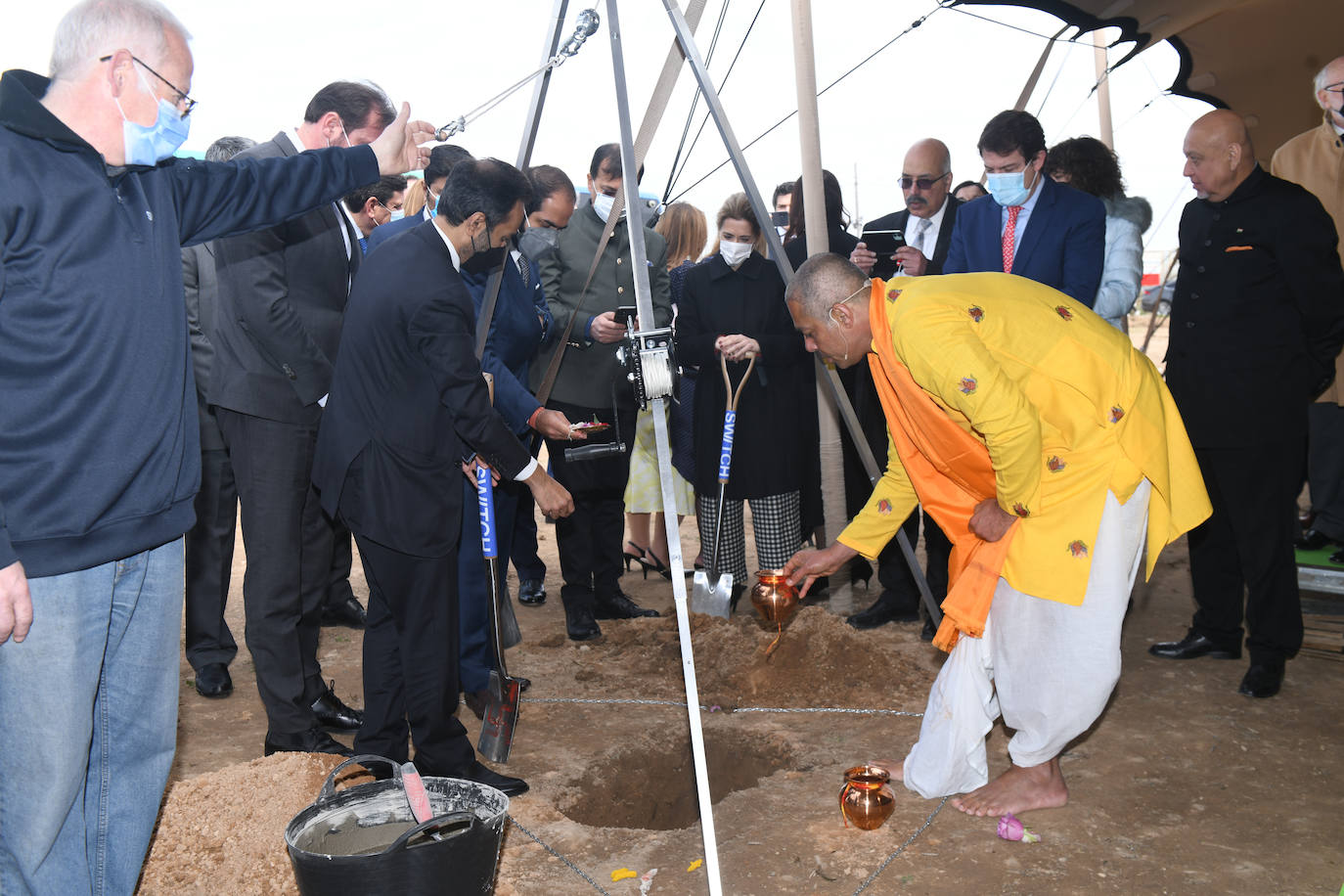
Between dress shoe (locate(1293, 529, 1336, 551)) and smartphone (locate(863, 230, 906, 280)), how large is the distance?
281 centimetres

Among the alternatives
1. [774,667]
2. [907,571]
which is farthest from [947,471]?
[907,571]

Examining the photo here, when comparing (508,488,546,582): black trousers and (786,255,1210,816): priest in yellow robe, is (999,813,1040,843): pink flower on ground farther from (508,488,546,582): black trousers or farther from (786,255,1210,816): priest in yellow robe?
(508,488,546,582): black trousers

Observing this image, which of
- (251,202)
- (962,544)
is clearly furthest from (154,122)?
(962,544)

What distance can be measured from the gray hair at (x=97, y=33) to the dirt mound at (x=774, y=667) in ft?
9.84

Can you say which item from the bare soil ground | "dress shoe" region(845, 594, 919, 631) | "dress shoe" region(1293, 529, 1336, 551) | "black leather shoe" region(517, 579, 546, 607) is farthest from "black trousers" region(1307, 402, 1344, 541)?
"black leather shoe" region(517, 579, 546, 607)

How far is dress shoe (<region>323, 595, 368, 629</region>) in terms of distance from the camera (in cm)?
532

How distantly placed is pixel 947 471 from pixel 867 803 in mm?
978

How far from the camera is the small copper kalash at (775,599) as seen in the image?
4223 millimetres

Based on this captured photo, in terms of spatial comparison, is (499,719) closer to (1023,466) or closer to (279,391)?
(279,391)

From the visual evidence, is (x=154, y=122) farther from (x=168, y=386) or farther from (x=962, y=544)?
(x=962, y=544)

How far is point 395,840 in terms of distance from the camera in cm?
236

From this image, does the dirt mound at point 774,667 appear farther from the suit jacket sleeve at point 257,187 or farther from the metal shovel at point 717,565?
the suit jacket sleeve at point 257,187

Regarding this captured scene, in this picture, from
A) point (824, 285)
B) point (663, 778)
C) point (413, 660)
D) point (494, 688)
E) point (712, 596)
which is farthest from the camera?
point (712, 596)

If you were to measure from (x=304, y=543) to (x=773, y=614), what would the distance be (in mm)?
1807
